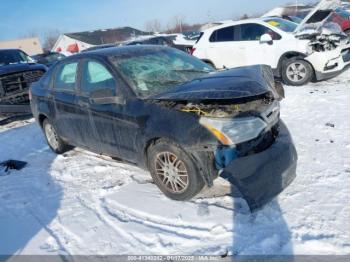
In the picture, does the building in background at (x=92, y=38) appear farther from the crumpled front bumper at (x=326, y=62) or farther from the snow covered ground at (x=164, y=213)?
the snow covered ground at (x=164, y=213)

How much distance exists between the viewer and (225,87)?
377 cm

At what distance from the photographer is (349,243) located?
116 inches

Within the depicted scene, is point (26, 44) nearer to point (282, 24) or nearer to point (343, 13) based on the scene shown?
point (343, 13)

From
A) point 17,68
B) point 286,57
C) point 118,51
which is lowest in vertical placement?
point 286,57

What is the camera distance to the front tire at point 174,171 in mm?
3768

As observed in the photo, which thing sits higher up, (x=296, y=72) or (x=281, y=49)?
(x=281, y=49)

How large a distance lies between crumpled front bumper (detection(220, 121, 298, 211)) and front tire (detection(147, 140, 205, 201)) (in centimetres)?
37

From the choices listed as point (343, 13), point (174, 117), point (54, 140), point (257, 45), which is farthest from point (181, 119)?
point (343, 13)

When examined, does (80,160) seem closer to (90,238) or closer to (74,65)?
(74,65)

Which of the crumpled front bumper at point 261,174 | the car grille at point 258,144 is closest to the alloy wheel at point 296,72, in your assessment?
the car grille at point 258,144

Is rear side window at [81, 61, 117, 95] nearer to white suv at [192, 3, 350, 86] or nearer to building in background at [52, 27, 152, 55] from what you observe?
white suv at [192, 3, 350, 86]

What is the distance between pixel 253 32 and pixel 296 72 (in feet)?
5.74

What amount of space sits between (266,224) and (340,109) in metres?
4.05

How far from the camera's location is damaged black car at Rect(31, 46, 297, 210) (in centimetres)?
356
